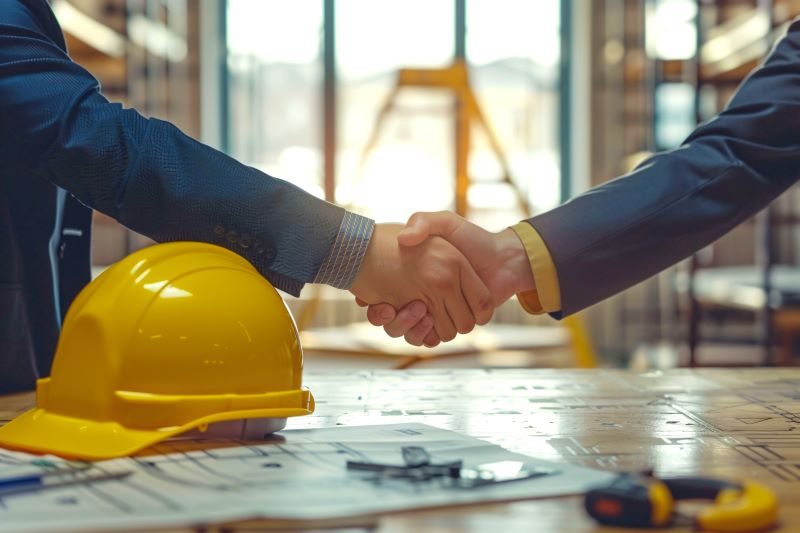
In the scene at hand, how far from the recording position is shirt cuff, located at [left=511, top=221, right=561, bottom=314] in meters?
1.42

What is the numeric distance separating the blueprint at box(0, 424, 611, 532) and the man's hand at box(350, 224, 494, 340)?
0.48 metres

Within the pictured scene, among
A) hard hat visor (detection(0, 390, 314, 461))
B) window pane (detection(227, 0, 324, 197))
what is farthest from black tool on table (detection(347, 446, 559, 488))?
window pane (detection(227, 0, 324, 197))

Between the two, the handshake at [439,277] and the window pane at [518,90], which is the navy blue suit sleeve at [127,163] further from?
the window pane at [518,90]

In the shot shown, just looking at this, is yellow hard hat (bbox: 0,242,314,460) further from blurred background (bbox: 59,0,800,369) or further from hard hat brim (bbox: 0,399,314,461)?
blurred background (bbox: 59,0,800,369)

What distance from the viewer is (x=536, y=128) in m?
6.27

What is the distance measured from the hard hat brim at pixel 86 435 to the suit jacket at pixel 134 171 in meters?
0.34

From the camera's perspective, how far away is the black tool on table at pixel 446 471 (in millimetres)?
698

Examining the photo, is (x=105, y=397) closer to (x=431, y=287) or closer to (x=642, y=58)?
(x=431, y=287)

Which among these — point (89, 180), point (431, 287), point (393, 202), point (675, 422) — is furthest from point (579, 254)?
point (393, 202)

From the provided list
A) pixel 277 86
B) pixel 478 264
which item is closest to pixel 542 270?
pixel 478 264

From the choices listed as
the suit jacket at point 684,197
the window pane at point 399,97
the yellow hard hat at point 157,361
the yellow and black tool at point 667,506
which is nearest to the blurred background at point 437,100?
the window pane at point 399,97

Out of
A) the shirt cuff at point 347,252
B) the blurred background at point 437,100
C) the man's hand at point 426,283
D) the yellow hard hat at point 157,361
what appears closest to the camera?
the yellow hard hat at point 157,361

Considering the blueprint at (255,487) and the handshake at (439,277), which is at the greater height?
the handshake at (439,277)

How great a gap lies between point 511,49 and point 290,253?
5179 millimetres
